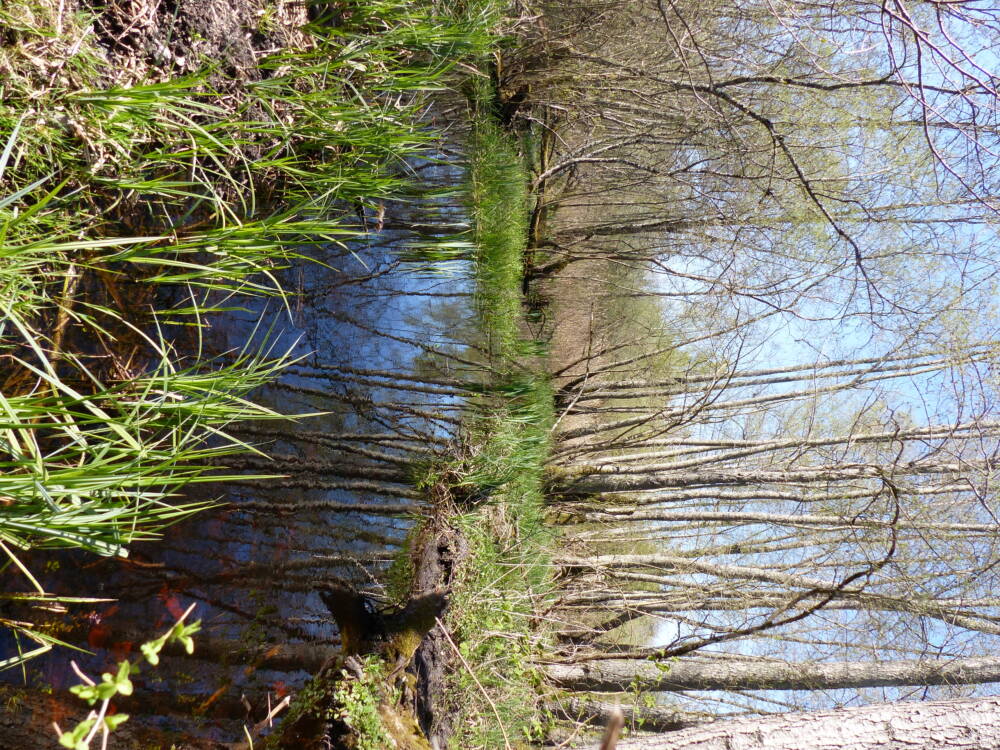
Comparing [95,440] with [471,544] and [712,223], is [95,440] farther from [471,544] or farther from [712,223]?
[712,223]

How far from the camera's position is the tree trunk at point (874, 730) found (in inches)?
77.1

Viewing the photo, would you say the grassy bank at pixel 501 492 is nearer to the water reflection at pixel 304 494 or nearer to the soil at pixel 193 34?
the water reflection at pixel 304 494

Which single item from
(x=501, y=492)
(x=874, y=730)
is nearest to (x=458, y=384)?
(x=501, y=492)

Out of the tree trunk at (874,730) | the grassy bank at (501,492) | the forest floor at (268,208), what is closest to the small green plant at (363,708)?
the forest floor at (268,208)

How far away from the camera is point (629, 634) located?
524 centimetres

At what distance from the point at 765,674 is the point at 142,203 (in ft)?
14.3

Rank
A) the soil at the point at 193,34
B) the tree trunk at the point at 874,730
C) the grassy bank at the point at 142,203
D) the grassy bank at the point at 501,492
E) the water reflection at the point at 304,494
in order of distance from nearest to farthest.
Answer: the grassy bank at the point at 142,203
the soil at the point at 193,34
the tree trunk at the point at 874,730
the water reflection at the point at 304,494
the grassy bank at the point at 501,492

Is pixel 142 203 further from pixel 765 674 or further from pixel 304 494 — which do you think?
pixel 765 674

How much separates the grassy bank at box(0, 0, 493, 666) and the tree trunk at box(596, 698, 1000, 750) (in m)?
1.97

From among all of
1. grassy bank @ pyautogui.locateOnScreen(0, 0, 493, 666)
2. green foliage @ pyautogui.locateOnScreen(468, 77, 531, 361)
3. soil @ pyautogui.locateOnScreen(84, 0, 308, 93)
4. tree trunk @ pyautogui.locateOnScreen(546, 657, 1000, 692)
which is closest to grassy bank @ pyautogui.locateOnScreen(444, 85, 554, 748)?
green foliage @ pyautogui.locateOnScreen(468, 77, 531, 361)

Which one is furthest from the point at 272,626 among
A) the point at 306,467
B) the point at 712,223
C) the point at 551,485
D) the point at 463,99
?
the point at 712,223

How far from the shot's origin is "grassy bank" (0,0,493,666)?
4.12ft

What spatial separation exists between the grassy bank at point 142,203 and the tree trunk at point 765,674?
312cm

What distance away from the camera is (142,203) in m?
1.74
